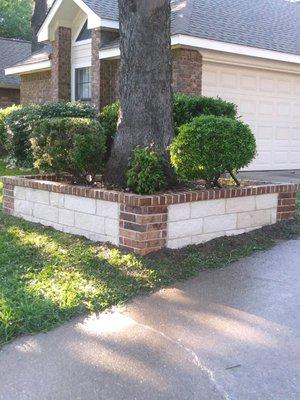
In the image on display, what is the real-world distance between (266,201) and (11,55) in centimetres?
2132

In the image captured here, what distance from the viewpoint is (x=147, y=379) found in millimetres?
3471

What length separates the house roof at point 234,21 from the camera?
42.4ft

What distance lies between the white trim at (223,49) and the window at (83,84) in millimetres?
1589

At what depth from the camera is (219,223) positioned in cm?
657

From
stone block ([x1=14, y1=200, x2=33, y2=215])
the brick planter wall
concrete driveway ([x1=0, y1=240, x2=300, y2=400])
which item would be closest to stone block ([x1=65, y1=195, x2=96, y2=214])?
the brick planter wall

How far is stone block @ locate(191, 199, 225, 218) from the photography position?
20.6ft

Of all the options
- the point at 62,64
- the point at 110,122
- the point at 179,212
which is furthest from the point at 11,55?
the point at 179,212

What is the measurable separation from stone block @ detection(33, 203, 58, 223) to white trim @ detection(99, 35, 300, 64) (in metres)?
6.01

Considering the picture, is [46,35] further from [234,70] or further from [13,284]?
[13,284]

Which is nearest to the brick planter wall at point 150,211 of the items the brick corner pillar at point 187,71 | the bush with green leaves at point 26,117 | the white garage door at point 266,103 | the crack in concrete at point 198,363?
the crack in concrete at point 198,363

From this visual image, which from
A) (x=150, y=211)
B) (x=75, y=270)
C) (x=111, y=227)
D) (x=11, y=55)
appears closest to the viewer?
(x=75, y=270)

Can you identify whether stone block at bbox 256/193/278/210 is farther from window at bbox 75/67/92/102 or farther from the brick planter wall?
window at bbox 75/67/92/102

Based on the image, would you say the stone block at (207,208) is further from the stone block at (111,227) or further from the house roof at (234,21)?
the house roof at (234,21)

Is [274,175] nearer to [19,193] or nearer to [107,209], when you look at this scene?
[19,193]
